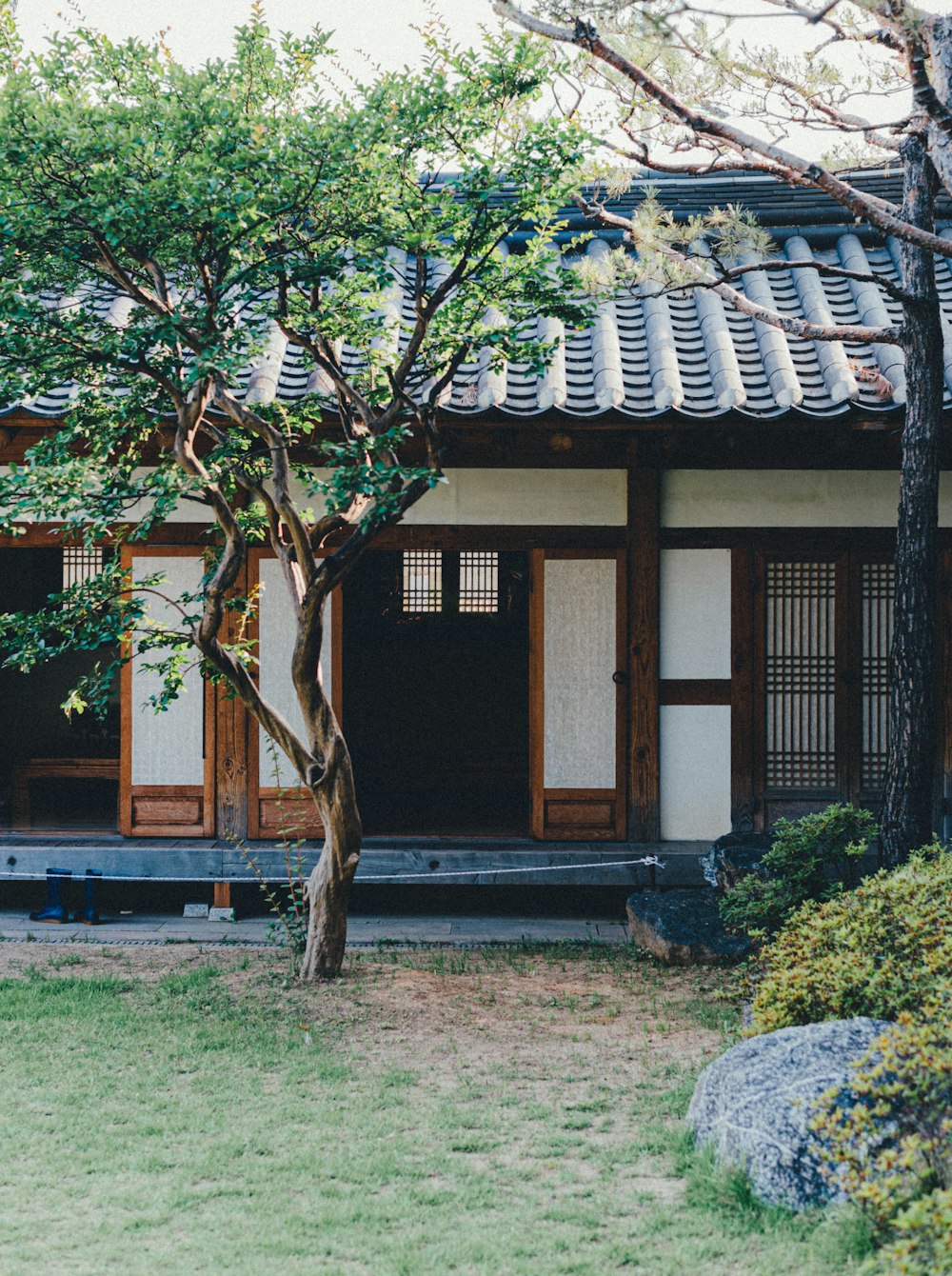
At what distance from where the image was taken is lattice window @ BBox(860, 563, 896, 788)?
889 centimetres

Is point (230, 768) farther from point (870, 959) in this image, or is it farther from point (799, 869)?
point (870, 959)

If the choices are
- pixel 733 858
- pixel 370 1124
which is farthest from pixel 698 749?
pixel 370 1124

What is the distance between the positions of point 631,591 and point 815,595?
142 cm

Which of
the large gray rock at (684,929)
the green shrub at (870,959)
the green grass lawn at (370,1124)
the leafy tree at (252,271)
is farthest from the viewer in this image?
the large gray rock at (684,929)

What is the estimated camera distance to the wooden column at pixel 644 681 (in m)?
8.75

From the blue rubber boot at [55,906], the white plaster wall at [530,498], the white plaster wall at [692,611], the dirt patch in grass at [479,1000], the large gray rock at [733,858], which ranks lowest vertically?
the dirt patch in grass at [479,1000]

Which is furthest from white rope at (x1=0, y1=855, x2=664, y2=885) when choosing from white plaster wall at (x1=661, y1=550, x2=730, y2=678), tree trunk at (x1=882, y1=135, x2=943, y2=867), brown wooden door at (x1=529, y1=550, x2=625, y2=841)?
tree trunk at (x1=882, y1=135, x2=943, y2=867)

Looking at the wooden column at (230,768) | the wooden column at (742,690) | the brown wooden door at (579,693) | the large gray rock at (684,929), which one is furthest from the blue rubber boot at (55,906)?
the wooden column at (742,690)

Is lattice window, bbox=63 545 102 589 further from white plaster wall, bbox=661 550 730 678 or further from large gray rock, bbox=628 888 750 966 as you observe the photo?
large gray rock, bbox=628 888 750 966

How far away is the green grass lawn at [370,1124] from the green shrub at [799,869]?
1.71 ft

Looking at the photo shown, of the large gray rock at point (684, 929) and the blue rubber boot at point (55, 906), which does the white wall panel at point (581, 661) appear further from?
the blue rubber boot at point (55, 906)

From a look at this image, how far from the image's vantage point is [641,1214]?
412cm

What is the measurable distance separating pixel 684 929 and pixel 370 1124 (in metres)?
3.09

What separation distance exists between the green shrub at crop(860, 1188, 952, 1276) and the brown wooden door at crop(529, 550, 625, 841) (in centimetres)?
542
